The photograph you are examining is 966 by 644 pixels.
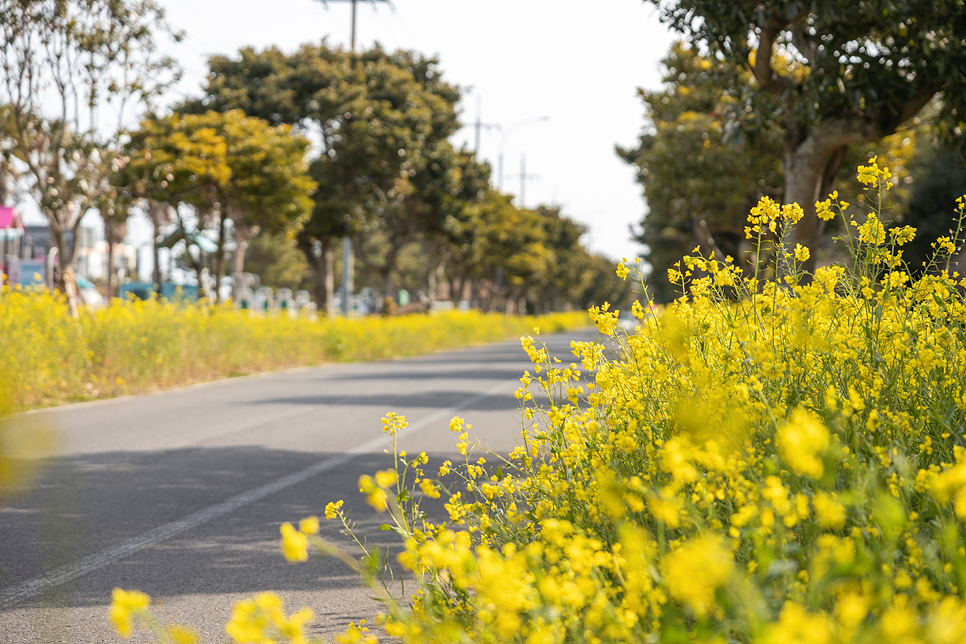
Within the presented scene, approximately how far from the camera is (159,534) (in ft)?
17.6

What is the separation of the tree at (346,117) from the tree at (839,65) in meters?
21.9

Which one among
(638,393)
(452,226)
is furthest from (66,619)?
(452,226)

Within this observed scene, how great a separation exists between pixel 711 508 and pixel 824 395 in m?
1.09

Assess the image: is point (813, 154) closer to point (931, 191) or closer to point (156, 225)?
point (931, 191)

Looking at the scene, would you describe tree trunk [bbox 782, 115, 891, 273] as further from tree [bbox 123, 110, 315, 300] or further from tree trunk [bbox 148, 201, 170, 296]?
tree trunk [bbox 148, 201, 170, 296]

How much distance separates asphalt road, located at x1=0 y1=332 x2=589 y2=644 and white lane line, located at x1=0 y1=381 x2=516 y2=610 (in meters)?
0.01

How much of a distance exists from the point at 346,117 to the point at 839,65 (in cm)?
2463

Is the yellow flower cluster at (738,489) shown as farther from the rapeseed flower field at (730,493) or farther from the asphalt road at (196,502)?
the asphalt road at (196,502)

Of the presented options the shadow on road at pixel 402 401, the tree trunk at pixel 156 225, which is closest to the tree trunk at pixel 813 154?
the shadow on road at pixel 402 401

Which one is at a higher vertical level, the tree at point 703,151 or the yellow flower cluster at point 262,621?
the tree at point 703,151

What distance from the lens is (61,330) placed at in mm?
12273

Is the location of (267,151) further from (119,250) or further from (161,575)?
(119,250)

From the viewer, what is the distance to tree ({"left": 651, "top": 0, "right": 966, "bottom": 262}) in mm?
7531

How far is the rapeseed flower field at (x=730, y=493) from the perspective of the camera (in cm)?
170
